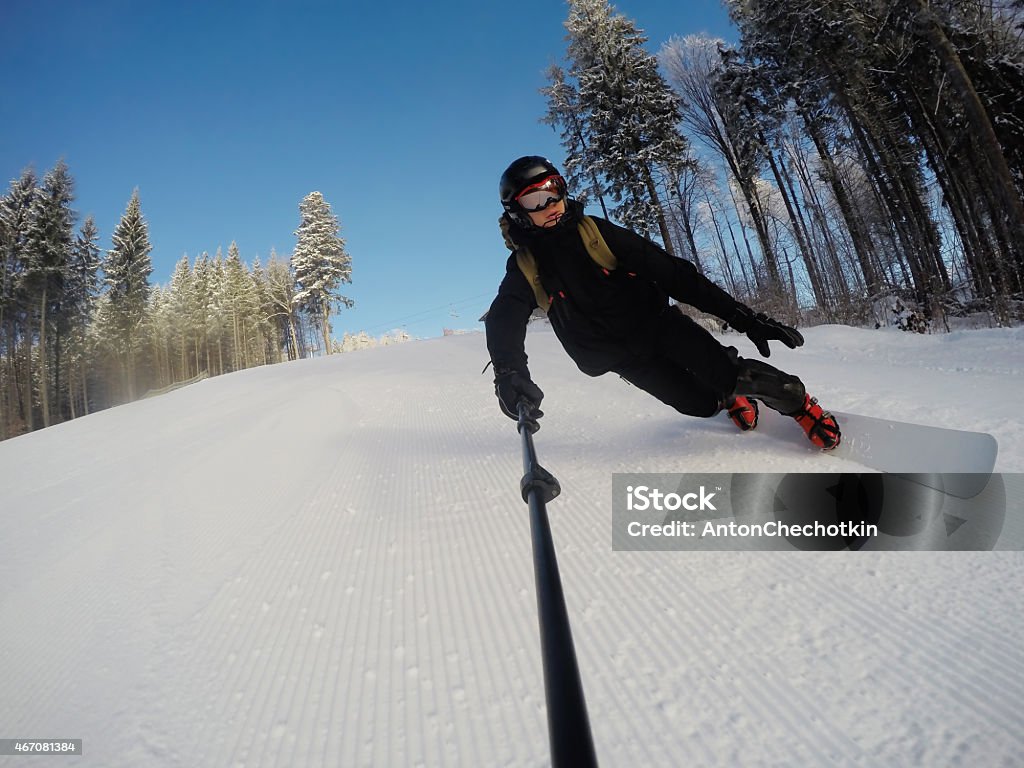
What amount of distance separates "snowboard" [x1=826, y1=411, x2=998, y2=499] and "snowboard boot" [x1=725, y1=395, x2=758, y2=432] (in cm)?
43

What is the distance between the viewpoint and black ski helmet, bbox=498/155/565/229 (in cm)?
243

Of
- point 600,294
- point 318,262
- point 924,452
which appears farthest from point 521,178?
point 318,262

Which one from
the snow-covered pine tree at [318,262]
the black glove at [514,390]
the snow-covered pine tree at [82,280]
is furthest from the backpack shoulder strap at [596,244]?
the snow-covered pine tree at [82,280]

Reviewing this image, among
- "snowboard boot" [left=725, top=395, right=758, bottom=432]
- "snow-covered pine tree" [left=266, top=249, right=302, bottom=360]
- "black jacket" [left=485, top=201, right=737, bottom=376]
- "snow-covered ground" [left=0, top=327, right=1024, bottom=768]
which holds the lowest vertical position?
"snow-covered ground" [left=0, top=327, right=1024, bottom=768]

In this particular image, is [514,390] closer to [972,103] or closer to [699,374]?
[699,374]

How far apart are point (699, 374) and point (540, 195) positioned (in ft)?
4.28

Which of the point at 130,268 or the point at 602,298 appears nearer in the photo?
the point at 602,298

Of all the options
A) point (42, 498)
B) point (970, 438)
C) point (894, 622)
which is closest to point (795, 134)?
point (970, 438)

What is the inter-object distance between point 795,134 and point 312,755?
68.0 feet

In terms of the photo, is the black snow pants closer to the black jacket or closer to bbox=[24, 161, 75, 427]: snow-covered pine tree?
the black jacket

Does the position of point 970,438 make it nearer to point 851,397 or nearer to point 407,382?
point 851,397

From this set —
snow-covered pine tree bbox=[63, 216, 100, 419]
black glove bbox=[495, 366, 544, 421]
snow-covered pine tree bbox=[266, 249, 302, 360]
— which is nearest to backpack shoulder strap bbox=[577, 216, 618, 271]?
black glove bbox=[495, 366, 544, 421]

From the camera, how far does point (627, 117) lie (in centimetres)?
1513

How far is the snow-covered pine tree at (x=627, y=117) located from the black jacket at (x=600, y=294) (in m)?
13.4
